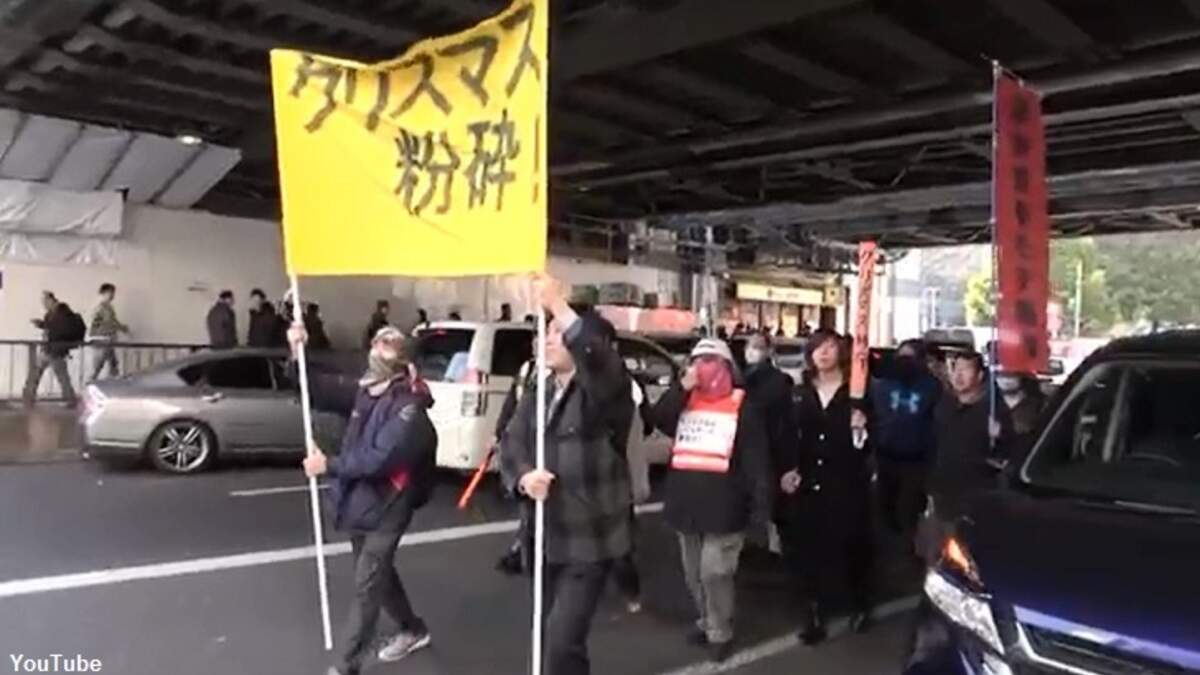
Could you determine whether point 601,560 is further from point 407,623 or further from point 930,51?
point 930,51

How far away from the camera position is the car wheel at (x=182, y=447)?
1202 centimetres

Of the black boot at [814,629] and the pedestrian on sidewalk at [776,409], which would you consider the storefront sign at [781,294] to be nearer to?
the pedestrian on sidewalk at [776,409]

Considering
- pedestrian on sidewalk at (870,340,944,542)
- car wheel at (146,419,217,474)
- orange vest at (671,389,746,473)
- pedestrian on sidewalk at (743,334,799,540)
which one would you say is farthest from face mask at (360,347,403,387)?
car wheel at (146,419,217,474)

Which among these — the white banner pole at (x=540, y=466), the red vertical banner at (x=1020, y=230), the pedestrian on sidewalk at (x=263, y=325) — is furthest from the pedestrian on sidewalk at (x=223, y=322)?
the white banner pole at (x=540, y=466)

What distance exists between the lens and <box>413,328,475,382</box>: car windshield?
37.0 ft

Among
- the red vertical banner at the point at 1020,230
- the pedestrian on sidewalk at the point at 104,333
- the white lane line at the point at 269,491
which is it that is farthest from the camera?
the pedestrian on sidewalk at the point at 104,333

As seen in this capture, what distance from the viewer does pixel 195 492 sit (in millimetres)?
11031

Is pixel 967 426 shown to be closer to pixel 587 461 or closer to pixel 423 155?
pixel 587 461

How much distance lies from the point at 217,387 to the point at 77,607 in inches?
239

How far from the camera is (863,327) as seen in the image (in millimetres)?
13461

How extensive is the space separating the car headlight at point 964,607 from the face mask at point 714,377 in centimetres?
233

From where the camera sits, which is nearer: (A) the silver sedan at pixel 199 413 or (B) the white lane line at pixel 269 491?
(B) the white lane line at pixel 269 491

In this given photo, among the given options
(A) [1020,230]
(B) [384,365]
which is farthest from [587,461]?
(A) [1020,230]

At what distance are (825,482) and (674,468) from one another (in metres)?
1.08
